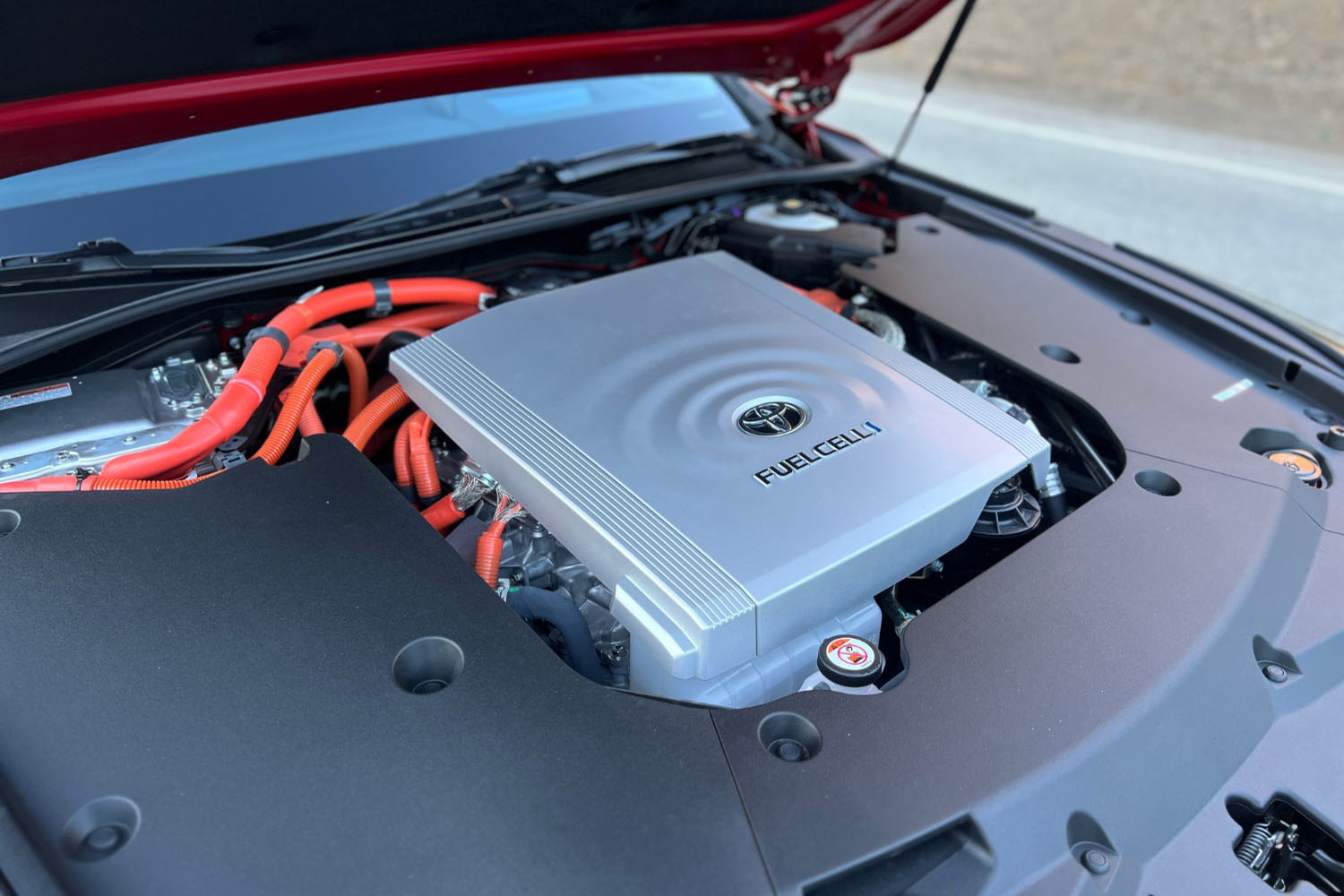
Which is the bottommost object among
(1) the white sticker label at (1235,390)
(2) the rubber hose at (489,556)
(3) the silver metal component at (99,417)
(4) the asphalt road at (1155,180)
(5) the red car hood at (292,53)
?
(4) the asphalt road at (1155,180)

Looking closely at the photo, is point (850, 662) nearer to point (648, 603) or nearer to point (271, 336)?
point (648, 603)

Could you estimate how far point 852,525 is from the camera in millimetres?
1018

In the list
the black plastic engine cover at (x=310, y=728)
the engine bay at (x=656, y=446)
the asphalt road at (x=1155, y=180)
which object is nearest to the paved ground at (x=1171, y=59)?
the asphalt road at (x=1155, y=180)

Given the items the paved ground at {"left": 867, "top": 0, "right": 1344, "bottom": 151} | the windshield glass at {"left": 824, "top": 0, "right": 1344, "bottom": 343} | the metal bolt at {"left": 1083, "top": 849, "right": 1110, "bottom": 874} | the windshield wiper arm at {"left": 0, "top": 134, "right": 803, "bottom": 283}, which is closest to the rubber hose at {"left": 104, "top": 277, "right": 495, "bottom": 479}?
the windshield wiper arm at {"left": 0, "top": 134, "right": 803, "bottom": 283}

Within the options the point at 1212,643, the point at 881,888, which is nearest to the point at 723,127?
the point at 1212,643

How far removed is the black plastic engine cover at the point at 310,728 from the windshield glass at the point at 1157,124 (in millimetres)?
3064

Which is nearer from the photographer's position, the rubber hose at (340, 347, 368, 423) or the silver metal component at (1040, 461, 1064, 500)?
the silver metal component at (1040, 461, 1064, 500)

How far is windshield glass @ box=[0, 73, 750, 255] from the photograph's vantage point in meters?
1.50

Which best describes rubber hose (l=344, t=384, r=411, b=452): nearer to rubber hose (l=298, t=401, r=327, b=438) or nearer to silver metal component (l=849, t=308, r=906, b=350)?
rubber hose (l=298, t=401, r=327, b=438)

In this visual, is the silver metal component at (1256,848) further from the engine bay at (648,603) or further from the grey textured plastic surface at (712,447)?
the grey textured plastic surface at (712,447)

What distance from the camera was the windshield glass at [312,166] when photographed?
150cm

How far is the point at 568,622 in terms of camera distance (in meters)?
1.10

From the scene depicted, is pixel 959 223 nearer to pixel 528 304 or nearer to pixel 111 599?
pixel 528 304

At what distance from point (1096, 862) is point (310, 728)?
744mm
